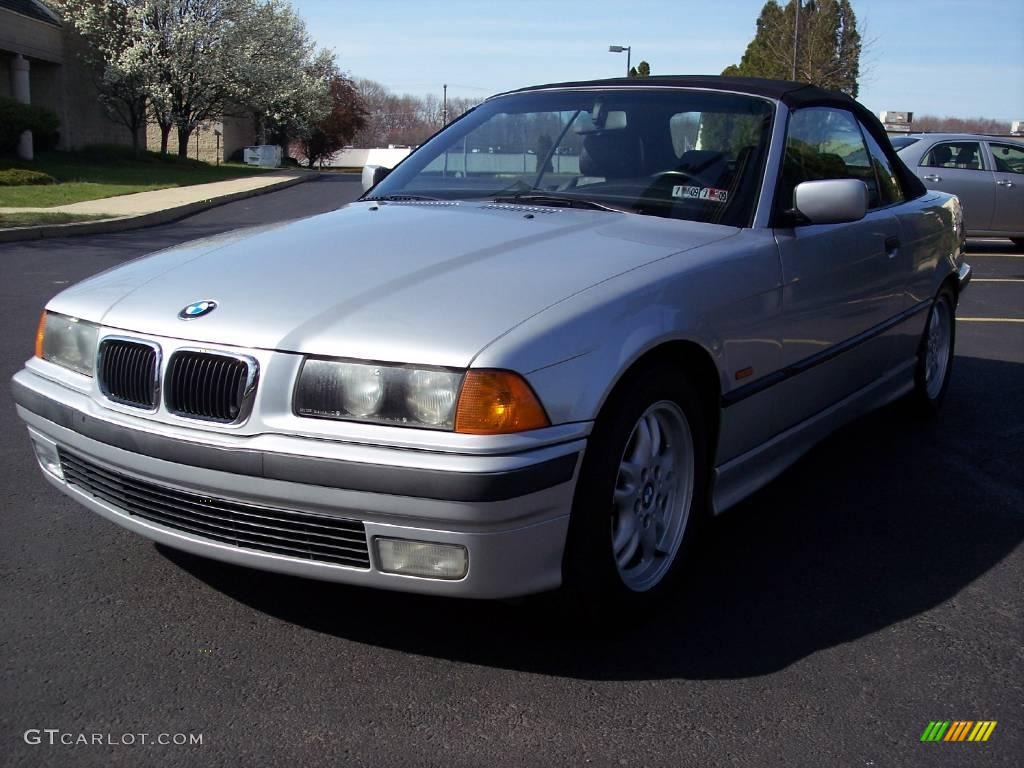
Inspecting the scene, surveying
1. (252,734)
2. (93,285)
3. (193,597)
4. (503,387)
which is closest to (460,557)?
(503,387)

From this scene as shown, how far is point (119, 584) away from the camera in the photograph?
3348 millimetres

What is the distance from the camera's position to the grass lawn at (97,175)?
63.5 feet

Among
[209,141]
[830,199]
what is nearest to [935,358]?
[830,199]

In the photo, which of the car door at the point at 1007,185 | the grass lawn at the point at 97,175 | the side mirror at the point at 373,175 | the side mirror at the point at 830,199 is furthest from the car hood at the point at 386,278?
the grass lawn at the point at 97,175

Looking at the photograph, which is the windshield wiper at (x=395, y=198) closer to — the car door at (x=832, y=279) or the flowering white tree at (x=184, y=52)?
the car door at (x=832, y=279)

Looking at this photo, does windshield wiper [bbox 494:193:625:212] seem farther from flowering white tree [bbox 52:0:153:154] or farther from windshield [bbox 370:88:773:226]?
flowering white tree [bbox 52:0:153:154]

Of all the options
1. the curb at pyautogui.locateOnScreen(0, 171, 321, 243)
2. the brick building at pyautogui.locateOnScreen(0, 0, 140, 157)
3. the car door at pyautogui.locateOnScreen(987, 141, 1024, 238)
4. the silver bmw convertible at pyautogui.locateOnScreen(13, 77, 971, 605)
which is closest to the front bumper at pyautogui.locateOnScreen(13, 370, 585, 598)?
the silver bmw convertible at pyautogui.locateOnScreen(13, 77, 971, 605)

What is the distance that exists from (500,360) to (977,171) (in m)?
14.4

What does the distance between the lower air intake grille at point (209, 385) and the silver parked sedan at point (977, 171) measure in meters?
14.0

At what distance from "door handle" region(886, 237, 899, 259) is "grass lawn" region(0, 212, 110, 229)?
1198cm

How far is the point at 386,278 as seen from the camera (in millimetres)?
3021

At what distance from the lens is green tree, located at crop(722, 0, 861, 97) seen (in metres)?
37.9

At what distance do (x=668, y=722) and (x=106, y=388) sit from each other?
1.78m

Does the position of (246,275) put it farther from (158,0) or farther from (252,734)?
(158,0)
